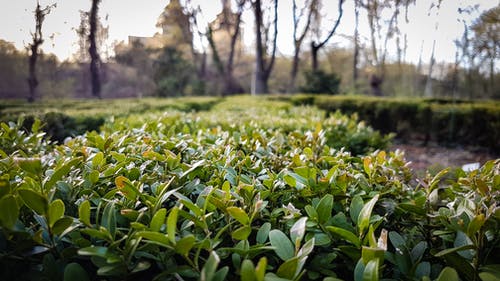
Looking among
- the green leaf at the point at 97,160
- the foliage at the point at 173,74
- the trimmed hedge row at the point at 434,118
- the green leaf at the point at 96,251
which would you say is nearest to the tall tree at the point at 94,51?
the green leaf at the point at 97,160

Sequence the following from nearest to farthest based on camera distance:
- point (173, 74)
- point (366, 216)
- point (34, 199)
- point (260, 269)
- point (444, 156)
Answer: point (260, 269)
point (34, 199)
point (366, 216)
point (444, 156)
point (173, 74)

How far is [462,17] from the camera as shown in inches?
278

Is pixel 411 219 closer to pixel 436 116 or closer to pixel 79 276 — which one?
pixel 79 276

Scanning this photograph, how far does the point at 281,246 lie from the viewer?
74 cm

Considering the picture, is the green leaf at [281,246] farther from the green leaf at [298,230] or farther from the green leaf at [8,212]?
the green leaf at [8,212]

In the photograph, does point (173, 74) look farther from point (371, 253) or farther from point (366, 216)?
point (371, 253)

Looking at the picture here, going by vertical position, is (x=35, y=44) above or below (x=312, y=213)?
above

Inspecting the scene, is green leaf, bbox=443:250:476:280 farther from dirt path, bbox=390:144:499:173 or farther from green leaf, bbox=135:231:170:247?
dirt path, bbox=390:144:499:173

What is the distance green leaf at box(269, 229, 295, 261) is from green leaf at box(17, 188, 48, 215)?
1.57 feet

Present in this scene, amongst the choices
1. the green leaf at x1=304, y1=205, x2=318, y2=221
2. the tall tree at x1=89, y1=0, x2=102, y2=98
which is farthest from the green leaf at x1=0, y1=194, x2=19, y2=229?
the tall tree at x1=89, y1=0, x2=102, y2=98

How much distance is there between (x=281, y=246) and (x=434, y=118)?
922cm

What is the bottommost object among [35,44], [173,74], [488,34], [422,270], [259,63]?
[422,270]

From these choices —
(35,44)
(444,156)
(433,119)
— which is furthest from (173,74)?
(444,156)

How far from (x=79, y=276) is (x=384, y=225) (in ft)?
2.77
